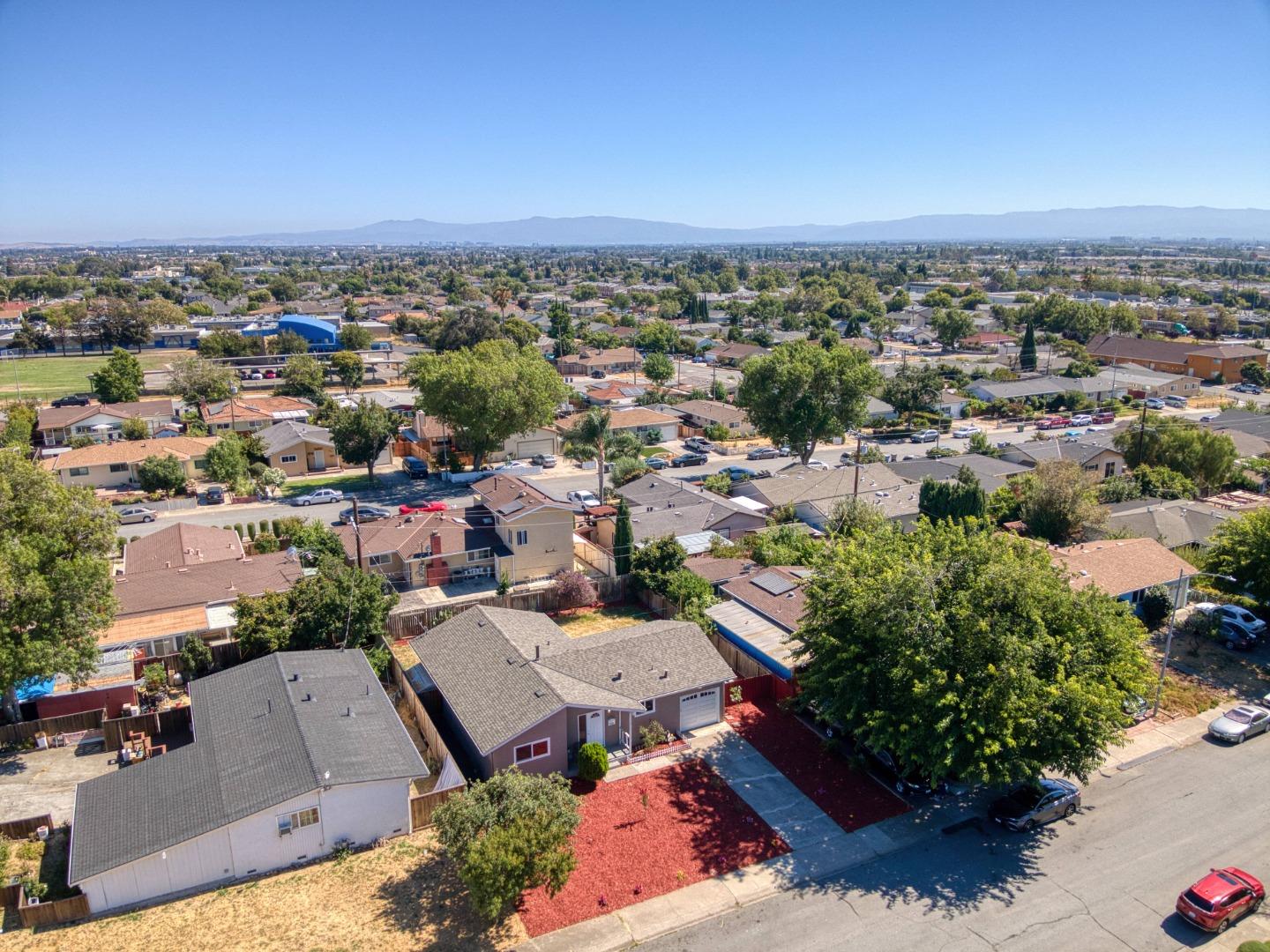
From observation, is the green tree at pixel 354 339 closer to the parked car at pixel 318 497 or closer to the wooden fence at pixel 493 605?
the parked car at pixel 318 497

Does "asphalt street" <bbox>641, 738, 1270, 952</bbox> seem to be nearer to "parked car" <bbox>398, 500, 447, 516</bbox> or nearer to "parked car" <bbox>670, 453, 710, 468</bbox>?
"parked car" <bbox>398, 500, 447, 516</bbox>

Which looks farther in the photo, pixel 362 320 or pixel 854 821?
pixel 362 320

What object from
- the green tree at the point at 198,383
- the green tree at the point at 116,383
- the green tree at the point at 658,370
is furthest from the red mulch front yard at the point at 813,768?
the green tree at the point at 116,383

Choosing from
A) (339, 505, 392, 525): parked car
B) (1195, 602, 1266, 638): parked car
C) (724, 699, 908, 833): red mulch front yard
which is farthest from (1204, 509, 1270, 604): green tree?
(339, 505, 392, 525): parked car

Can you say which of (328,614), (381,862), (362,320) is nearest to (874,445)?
(328,614)

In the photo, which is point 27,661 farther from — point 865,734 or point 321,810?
point 865,734

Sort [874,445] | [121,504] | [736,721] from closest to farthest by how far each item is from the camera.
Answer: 1. [736,721]
2. [121,504]
3. [874,445]
